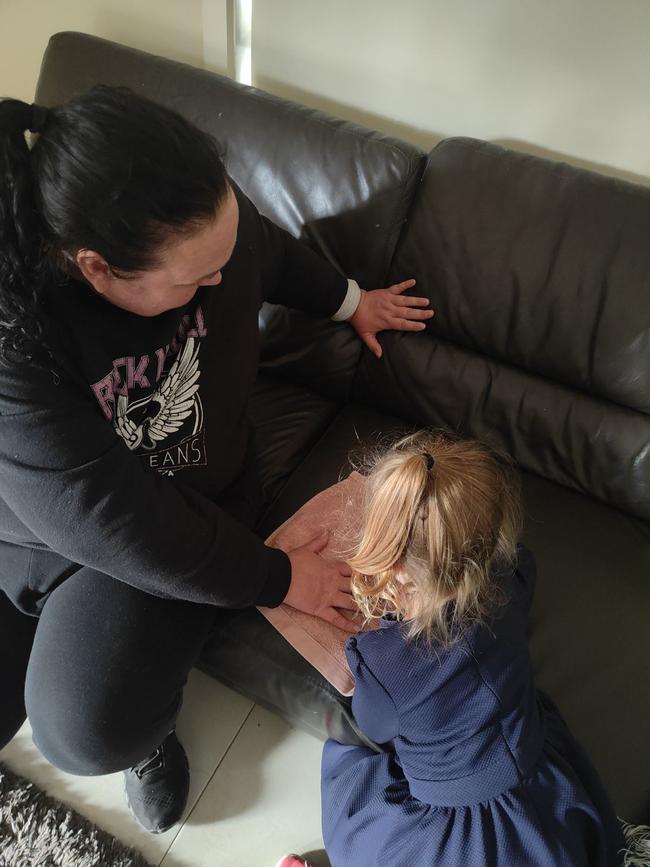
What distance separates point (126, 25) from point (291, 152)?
0.63 meters

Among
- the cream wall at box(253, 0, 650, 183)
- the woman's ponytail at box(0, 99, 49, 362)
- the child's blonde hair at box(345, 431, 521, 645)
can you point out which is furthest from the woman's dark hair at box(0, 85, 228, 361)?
the cream wall at box(253, 0, 650, 183)

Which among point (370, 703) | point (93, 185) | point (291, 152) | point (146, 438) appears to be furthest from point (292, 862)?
point (291, 152)

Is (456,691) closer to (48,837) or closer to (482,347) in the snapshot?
(482,347)

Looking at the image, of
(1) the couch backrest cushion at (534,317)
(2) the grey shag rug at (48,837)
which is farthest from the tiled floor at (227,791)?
(1) the couch backrest cushion at (534,317)

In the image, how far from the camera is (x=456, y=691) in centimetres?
84

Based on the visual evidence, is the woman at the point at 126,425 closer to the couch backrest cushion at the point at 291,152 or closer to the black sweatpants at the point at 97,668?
the black sweatpants at the point at 97,668

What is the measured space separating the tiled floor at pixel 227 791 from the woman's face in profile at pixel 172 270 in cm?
85

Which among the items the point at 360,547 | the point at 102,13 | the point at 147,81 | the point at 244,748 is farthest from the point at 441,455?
the point at 102,13

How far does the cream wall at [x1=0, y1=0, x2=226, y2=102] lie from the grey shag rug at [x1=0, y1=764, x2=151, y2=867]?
1.52 meters

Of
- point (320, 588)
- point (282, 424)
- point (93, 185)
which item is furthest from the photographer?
point (282, 424)

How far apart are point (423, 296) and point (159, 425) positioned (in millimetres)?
593

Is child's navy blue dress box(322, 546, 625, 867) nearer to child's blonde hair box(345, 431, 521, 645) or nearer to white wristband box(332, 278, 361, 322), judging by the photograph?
child's blonde hair box(345, 431, 521, 645)

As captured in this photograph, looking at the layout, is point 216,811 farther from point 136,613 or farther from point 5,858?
point 136,613

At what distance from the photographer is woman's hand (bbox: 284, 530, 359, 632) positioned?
991 mm
